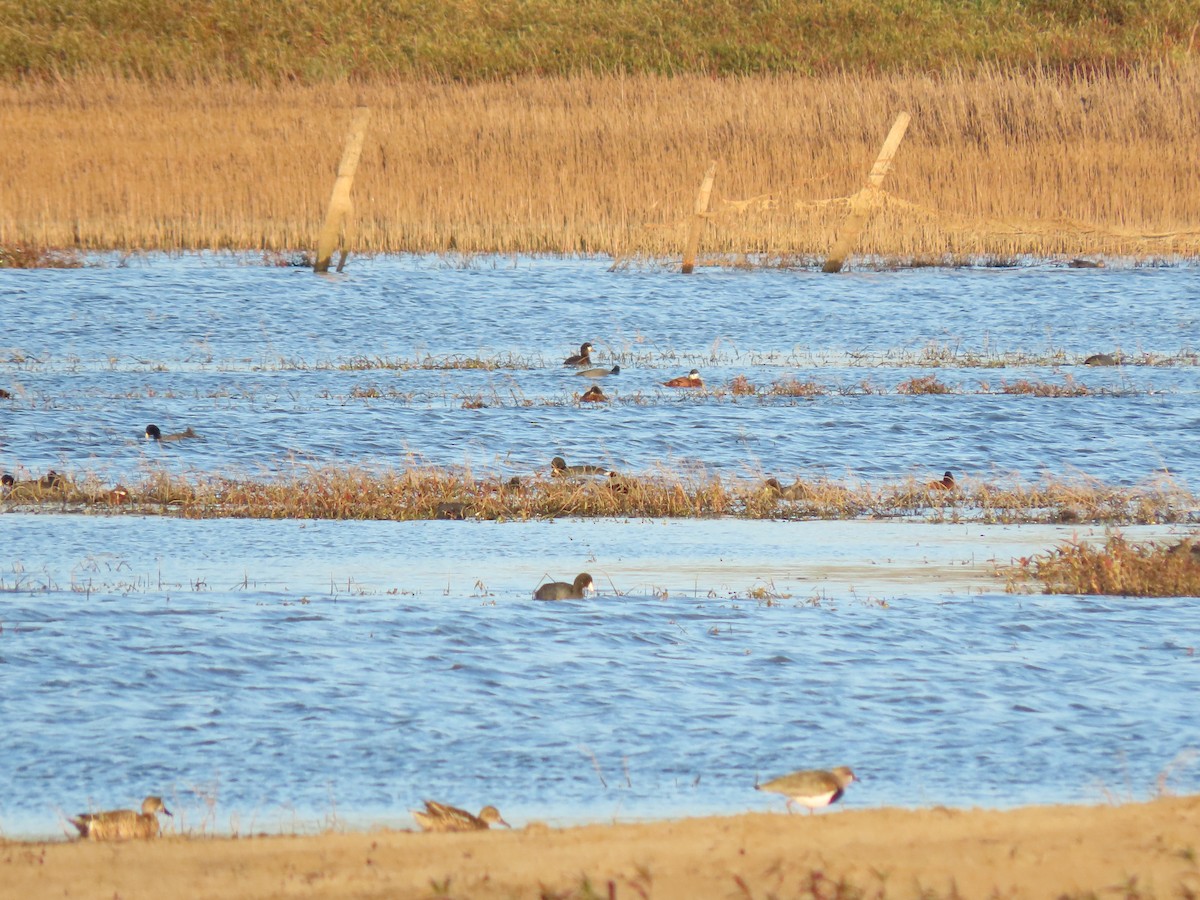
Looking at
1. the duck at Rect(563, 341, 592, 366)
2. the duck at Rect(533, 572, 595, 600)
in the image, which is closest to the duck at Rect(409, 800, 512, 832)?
the duck at Rect(533, 572, 595, 600)

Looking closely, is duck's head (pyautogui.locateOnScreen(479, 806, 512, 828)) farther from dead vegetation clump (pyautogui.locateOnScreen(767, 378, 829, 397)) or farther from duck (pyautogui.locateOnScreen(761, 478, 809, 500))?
dead vegetation clump (pyautogui.locateOnScreen(767, 378, 829, 397))

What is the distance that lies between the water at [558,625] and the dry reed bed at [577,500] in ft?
0.92

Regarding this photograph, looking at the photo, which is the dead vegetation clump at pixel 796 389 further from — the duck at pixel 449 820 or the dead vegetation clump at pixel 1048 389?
the duck at pixel 449 820

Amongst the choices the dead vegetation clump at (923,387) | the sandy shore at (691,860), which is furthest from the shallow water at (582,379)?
the sandy shore at (691,860)

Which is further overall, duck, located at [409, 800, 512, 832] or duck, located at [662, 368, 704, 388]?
duck, located at [662, 368, 704, 388]

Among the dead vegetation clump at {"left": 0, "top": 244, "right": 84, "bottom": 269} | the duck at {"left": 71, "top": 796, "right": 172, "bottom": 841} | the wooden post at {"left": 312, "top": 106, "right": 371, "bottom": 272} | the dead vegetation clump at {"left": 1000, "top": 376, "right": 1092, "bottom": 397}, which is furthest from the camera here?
the dead vegetation clump at {"left": 0, "top": 244, "right": 84, "bottom": 269}

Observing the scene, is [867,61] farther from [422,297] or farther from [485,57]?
[422,297]

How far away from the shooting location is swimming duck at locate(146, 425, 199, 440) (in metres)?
13.1

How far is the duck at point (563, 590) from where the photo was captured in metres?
8.34

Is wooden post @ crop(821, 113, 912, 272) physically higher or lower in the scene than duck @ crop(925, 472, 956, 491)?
higher

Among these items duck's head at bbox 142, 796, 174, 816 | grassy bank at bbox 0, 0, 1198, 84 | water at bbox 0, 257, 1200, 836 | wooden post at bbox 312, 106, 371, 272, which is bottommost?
duck's head at bbox 142, 796, 174, 816

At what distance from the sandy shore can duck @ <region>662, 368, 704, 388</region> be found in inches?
405

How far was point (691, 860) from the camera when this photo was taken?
500 centimetres

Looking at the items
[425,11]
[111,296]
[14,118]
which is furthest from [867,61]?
[111,296]
